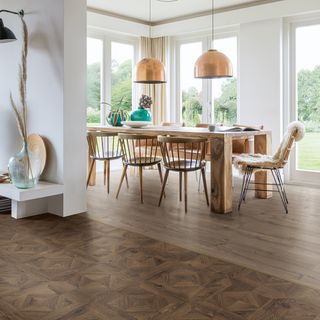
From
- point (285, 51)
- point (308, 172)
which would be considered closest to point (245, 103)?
point (285, 51)

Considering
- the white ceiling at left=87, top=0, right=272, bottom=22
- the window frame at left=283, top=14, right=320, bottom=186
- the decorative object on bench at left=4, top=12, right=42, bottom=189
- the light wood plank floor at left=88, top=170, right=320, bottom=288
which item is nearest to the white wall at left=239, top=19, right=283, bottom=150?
the window frame at left=283, top=14, right=320, bottom=186

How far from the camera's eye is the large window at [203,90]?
6391 millimetres

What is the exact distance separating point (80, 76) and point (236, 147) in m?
2.40

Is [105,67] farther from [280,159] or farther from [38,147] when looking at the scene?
[280,159]

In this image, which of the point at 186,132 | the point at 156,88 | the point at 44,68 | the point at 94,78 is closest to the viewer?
the point at 44,68

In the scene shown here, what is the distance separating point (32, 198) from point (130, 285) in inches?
62.9

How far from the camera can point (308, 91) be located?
5.51 m

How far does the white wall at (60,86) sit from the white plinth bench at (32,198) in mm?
75

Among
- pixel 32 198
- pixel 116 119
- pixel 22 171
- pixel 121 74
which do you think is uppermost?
pixel 121 74

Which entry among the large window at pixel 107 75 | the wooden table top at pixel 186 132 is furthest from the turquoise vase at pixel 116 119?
the large window at pixel 107 75

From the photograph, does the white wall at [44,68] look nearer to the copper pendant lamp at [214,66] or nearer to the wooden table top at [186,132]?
the wooden table top at [186,132]

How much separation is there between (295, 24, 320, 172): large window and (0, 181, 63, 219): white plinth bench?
11.8 ft

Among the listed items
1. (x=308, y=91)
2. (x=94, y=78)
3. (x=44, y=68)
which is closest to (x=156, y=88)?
(x=94, y=78)

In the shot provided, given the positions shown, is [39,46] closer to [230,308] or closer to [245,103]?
[230,308]
